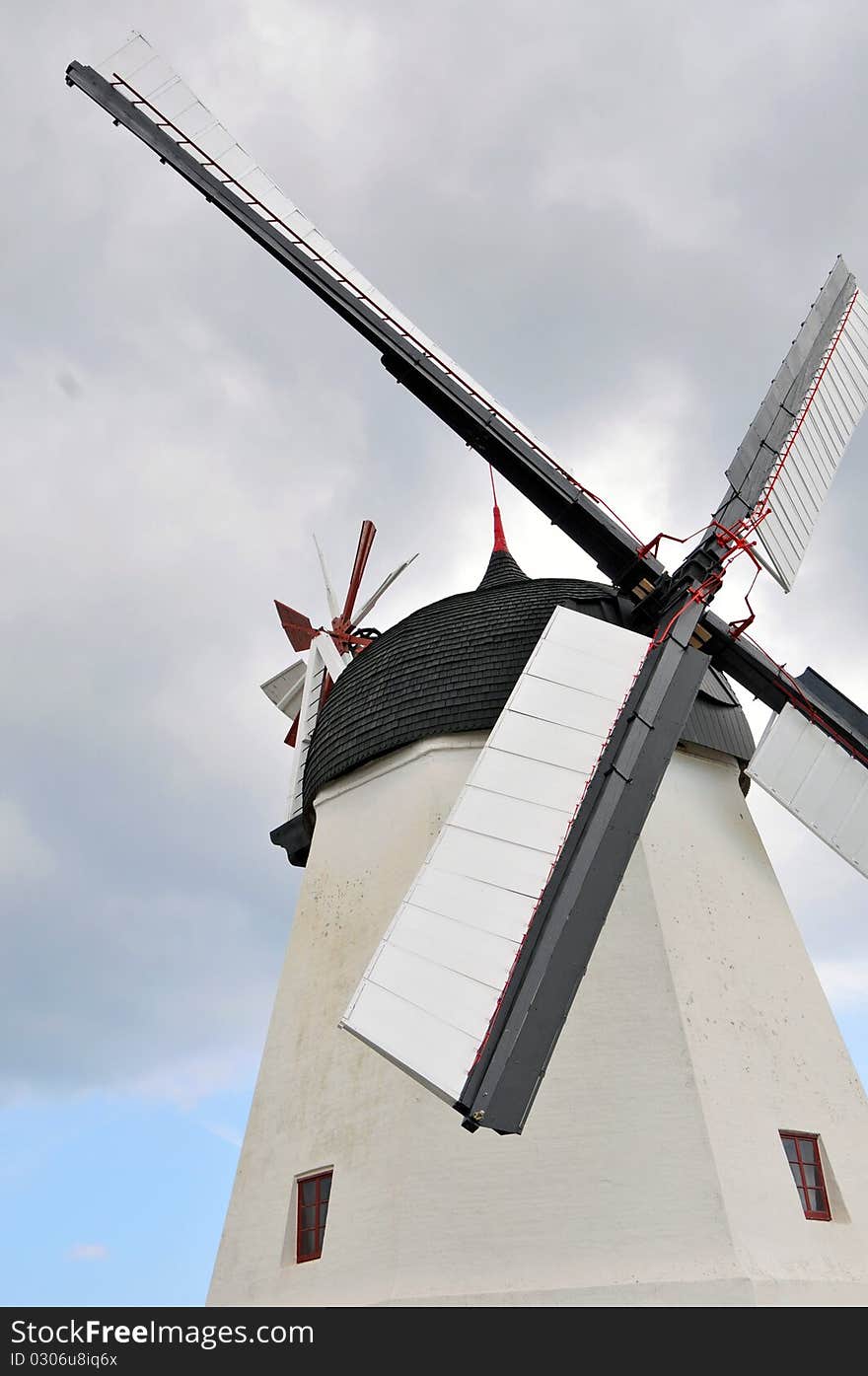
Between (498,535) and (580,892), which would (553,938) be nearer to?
(580,892)

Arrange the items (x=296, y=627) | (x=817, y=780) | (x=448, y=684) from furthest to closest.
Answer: (x=296, y=627) → (x=448, y=684) → (x=817, y=780)

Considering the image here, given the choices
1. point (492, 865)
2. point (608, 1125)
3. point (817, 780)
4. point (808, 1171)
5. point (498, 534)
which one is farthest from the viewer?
point (498, 534)

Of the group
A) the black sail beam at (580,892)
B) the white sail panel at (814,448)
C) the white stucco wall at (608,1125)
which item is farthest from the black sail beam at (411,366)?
the white stucco wall at (608,1125)

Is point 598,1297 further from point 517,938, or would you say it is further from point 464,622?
point 464,622

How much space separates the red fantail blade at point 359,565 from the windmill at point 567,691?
14.3ft

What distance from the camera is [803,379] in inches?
411

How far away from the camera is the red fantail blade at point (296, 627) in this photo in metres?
13.2

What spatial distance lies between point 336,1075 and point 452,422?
5203 mm

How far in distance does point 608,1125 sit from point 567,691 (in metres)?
2.76

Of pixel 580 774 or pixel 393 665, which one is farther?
pixel 393 665

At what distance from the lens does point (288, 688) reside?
12828mm

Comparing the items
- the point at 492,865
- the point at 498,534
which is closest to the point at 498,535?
the point at 498,534

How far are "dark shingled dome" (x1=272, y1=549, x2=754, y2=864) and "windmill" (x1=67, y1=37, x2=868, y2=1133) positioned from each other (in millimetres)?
469
